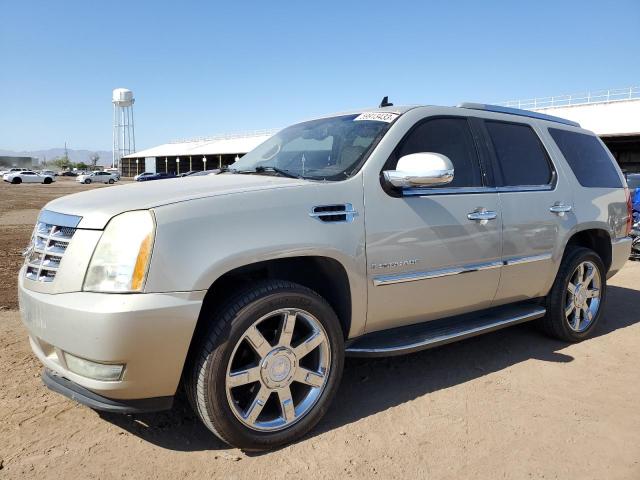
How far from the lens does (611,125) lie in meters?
36.7

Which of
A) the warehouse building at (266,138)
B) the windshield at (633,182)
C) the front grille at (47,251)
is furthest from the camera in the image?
the warehouse building at (266,138)

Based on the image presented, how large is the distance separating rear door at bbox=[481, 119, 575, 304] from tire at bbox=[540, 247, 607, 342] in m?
0.19

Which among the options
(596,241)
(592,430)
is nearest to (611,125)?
(596,241)

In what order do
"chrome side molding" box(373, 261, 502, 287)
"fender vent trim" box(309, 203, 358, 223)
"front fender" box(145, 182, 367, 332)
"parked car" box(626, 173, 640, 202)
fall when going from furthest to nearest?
"parked car" box(626, 173, 640, 202)
"chrome side molding" box(373, 261, 502, 287)
"fender vent trim" box(309, 203, 358, 223)
"front fender" box(145, 182, 367, 332)

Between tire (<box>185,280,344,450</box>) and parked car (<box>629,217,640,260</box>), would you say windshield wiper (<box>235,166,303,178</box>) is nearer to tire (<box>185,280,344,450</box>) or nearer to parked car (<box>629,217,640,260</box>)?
tire (<box>185,280,344,450</box>)

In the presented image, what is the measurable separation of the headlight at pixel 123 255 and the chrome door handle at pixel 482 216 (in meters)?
2.11

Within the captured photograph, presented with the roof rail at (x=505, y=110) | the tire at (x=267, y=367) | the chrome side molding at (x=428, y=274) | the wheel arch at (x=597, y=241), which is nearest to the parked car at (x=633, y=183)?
the wheel arch at (x=597, y=241)

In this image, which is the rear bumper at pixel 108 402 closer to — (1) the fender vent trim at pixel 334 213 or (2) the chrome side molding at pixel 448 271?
(1) the fender vent trim at pixel 334 213

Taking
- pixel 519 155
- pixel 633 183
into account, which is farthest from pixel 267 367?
pixel 633 183

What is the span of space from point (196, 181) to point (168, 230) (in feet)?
2.76

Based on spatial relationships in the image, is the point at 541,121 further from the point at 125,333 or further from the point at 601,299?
the point at 125,333

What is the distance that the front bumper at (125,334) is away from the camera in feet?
7.32

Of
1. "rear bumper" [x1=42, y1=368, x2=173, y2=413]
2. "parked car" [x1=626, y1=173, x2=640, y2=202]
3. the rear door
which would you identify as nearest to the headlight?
"rear bumper" [x1=42, y1=368, x2=173, y2=413]

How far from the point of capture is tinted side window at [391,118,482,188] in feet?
11.1
